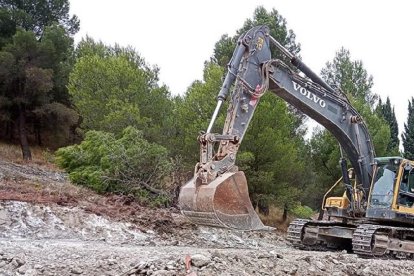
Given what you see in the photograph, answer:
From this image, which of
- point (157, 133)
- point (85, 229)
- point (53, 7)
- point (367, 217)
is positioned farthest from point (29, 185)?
point (53, 7)

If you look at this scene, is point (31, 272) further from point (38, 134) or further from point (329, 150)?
point (38, 134)

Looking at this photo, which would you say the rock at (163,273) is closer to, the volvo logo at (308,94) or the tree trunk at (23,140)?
the volvo logo at (308,94)

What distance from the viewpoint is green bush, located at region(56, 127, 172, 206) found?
16.8 meters

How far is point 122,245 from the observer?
11078 millimetres

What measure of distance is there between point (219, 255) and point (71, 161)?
496 inches

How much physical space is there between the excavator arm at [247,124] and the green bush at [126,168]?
6.43m

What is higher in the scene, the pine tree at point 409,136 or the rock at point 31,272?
the pine tree at point 409,136

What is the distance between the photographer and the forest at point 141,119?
58.0 feet

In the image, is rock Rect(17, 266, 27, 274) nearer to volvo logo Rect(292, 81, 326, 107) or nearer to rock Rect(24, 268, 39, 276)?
rock Rect(24, 268, 39, 276)

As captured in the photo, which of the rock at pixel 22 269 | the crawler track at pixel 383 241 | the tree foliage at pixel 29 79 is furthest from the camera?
the tree foliage at pixel 29 79

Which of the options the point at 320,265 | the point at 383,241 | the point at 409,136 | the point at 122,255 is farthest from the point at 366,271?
the point at 409,136

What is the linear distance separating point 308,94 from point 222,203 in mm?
4040

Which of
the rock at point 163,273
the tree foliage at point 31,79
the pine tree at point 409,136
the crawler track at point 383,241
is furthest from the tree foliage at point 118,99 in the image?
the pine tree at point 409,136

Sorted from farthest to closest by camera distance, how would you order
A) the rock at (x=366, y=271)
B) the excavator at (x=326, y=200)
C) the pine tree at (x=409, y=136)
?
the pine tree at (x=409, y=136) → the excavator at (x=326, y=200) → the rock at (x=366, y=271)
